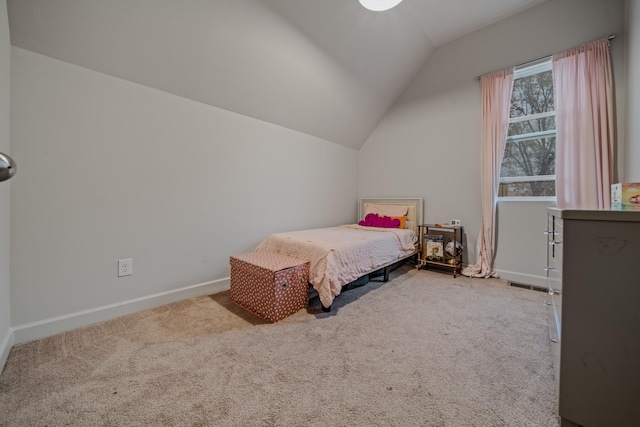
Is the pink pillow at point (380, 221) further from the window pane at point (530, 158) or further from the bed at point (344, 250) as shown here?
the window pane at point (530, 158)

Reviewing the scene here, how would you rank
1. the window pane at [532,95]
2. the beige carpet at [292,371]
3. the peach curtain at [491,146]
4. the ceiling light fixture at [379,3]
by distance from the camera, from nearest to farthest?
the beige carpet at [292,371], the ceiling light fixture at [379,3], the window pane at [532,95], the peach curtain at [491,146]

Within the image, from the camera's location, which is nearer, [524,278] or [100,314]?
[100,314]

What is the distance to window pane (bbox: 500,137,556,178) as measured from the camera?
107 inches

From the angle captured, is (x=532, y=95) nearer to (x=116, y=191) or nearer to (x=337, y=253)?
(x=337, y=253)

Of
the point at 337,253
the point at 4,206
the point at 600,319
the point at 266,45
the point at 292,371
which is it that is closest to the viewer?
the point at 600,319

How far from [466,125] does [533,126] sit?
0.66 m

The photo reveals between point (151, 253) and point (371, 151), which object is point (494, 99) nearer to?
point (371, 151)

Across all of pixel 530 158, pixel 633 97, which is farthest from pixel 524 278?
pixel 633 97

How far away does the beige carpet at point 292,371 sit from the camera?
1.06 m

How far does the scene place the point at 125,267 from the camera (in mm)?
1965

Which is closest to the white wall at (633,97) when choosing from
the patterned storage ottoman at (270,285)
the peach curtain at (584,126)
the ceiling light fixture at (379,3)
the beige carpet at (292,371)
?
the peach curtain at (584,126)

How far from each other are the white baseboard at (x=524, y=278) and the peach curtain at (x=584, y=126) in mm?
810

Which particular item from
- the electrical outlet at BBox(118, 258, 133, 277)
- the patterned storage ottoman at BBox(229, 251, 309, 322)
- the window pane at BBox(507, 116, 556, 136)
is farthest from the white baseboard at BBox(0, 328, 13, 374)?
the window pane at BBox(507, 116, 556, 136)

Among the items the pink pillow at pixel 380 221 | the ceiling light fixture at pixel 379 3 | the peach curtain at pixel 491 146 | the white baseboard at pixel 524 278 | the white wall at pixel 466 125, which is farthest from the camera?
the pink pillow at pixel 380 221
